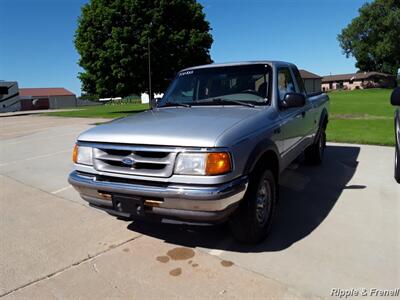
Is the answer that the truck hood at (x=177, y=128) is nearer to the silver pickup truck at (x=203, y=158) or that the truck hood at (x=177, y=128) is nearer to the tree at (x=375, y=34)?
the silver pickup truck at (x=203, y=158)

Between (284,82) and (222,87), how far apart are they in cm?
89

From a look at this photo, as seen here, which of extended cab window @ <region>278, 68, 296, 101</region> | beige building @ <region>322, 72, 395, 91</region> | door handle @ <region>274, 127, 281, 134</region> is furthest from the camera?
beige building @ <region>322, 72, 395, 91</region>

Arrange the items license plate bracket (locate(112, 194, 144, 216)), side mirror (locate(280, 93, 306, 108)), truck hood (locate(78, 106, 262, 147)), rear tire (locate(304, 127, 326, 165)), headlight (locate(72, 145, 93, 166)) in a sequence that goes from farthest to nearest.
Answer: rear tire (locate(304, 127, 326, 165)), side mirror (locate(280, 93, 306, 108)), headlight (locate(72, 145, 93, 166)), license plate bracket (locate(112, 194, 144, 216)), truck hood (locate(78, 106, 262, 147))

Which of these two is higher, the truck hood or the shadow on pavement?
the truck hood

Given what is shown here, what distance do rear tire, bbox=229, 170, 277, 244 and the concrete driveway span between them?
0.52ft

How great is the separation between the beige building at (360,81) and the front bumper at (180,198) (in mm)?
87952

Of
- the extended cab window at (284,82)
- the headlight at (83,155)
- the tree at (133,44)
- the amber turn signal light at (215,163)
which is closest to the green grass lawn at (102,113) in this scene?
the tree at (133,44)

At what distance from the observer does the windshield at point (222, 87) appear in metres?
4.32

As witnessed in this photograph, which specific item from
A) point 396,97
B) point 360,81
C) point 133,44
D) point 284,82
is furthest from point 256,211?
point 360,81

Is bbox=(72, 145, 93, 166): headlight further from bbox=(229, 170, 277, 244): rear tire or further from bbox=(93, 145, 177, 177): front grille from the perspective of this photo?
bbox=(229, 170, 277, 244): rear tire

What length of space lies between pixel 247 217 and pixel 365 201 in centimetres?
233

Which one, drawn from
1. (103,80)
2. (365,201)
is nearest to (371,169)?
(365,201)

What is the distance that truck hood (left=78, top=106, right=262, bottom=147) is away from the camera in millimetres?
3061

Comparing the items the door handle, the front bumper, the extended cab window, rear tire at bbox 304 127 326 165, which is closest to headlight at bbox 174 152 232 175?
the front bumper
